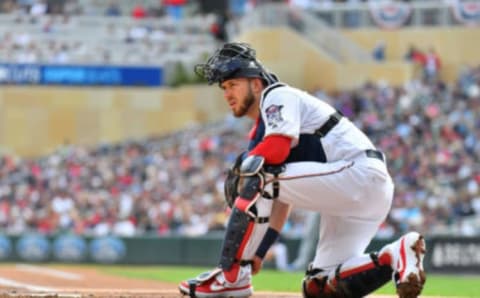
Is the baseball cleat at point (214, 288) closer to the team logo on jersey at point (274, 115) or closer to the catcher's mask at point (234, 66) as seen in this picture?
the team logo on jersey at point (274, 115)

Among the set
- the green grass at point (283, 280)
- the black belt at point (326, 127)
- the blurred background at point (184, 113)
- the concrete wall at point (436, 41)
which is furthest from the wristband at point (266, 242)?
the concrete wall at point (436, 41)

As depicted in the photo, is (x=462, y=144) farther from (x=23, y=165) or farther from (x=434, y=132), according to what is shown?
(x=23, y=165)

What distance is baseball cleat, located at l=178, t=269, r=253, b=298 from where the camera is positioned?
25.7 feet

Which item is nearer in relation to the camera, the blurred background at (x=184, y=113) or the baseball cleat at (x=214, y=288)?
the baseball cleat at (x=214, y=288)

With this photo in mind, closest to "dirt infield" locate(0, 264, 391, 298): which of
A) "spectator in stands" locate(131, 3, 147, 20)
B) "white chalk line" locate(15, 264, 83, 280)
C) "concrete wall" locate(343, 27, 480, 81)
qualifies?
"white chalk line" locate(15, 264, 83, 280)

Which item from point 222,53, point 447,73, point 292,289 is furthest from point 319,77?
point 222,53

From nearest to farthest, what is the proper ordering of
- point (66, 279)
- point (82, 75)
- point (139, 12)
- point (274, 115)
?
point (274, 115) < point (66, 279) < point (82, 75) < point (139, 12)

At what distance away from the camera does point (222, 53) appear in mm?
7922

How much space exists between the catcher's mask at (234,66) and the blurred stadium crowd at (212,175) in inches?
593

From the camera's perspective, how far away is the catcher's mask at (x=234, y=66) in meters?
7.79

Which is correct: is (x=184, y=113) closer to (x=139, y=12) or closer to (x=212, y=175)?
(x=139, y=12)

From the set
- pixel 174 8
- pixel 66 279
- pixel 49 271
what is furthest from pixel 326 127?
pixel 174 8

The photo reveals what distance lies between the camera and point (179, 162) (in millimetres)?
28234

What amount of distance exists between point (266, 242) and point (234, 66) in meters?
A: 1.05
